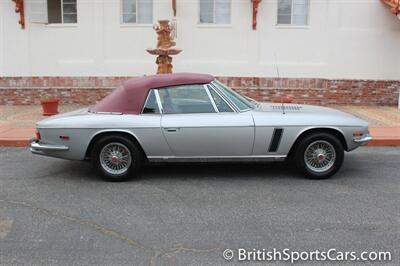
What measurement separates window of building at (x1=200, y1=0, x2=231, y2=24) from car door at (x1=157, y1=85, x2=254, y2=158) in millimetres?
7892

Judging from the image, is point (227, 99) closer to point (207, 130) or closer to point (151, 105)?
point (207, 130)

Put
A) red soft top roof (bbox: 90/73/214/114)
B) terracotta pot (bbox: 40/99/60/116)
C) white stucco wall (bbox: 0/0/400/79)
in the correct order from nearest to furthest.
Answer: red soft top roof (bbox: 90/73/214/114) → terracotta pot (bbox: 40/99/60/116) → white stucco wall (bbox: 0/0/400/79)

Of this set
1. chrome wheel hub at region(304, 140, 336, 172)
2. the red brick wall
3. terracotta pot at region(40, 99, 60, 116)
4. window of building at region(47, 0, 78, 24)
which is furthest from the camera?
window of building at region(47, 0, 78, 24)

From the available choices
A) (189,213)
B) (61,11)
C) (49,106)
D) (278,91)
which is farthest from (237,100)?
(61,11)

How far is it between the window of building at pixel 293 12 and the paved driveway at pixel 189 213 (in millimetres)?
7536

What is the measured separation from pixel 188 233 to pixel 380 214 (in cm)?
210

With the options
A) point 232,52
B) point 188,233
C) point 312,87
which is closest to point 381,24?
point 312,87

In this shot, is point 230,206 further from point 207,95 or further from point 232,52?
point 232,52

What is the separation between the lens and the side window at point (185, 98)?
6082 mm

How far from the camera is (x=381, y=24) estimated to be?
43.3ft

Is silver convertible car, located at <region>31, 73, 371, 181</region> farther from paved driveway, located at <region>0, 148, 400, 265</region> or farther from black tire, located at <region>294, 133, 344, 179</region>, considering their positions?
paved driveway, located at <region>0, 148, 400, 265</region>

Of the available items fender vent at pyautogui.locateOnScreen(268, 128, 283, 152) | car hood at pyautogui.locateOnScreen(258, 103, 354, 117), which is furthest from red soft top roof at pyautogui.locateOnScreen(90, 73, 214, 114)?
fender vent at pyautogui.locateOnScreen(268, 128, 283, 152)

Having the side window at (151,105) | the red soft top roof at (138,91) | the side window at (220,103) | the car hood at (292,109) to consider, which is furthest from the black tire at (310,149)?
the side window at (151,105)

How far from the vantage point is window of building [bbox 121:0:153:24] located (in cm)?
1348
